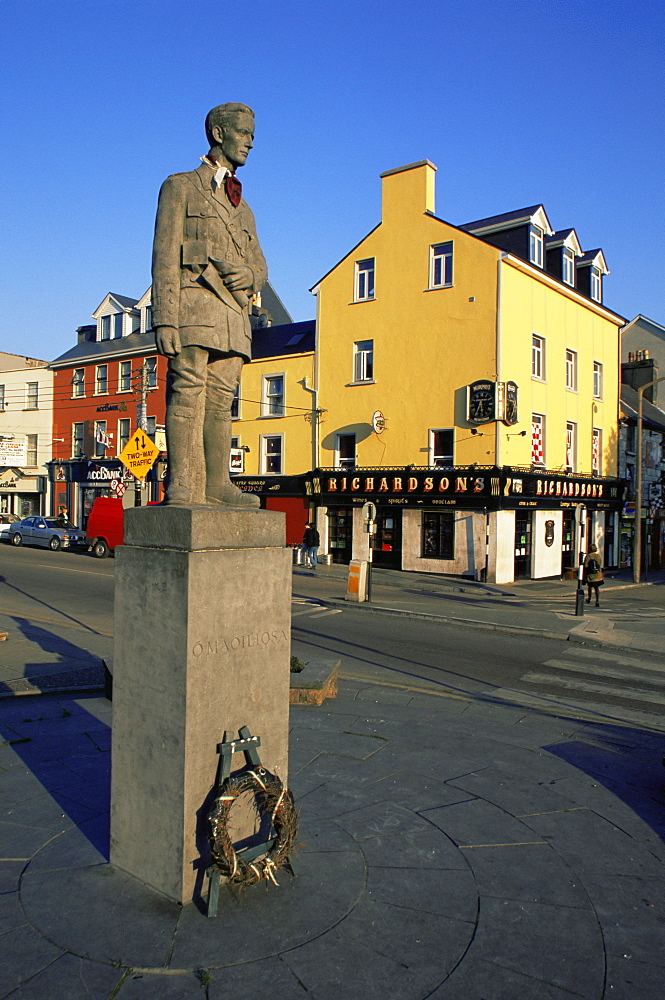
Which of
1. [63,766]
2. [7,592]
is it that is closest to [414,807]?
[63,766]

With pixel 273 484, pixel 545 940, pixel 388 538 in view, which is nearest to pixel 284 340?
pixel 273 484

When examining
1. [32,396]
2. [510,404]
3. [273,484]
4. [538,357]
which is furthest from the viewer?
[32,396]

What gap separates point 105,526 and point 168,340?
26448mm

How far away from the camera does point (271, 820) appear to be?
3.90m

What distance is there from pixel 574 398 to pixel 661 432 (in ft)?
33.5

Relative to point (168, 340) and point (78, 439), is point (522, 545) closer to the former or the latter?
point (168, 340)

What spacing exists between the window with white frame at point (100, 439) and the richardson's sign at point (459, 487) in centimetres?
1569

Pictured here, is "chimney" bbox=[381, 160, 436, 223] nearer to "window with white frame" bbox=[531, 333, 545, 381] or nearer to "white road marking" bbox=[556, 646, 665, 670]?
"window with white frame" bbox=[531, 333, 545, 381]

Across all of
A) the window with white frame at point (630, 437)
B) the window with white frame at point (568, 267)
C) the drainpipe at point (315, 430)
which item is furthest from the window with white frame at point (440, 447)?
the window with white frame at point (630, 437)

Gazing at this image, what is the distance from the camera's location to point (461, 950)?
130 inches

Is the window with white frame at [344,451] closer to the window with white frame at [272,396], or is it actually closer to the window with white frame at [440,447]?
the window with white frame at [272,396]

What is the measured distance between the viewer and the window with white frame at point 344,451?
1139 inches

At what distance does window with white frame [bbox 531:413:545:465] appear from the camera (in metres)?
26.4

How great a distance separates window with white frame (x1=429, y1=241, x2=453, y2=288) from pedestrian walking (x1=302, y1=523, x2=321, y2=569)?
34.7 ft
